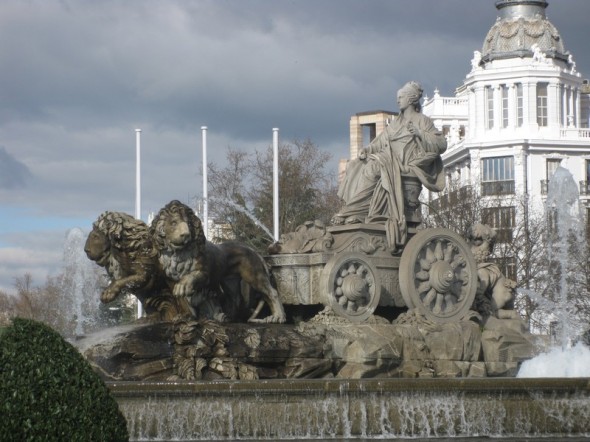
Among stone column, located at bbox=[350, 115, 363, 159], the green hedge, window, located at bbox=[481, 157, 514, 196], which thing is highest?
stone column, located at bbox=[350, 115, 363, 159]

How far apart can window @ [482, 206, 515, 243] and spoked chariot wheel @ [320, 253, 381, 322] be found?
3506 cm

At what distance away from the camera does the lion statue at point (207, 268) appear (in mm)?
20625

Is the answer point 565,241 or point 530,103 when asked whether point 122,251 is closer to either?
point 565,241

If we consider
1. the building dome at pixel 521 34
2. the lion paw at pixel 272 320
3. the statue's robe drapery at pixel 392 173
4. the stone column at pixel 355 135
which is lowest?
the lion paw at pixel 272 320

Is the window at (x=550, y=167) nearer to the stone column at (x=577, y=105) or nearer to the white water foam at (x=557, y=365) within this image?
the stone column at (x=577, y=105)

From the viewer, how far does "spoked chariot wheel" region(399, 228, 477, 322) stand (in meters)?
22.5

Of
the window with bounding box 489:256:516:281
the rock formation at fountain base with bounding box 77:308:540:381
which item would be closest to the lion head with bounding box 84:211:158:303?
the rock formation at fountain base with bounding box 77:308:540:381

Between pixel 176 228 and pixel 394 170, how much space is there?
4017 millimetres

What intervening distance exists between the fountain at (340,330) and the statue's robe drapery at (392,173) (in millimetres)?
23

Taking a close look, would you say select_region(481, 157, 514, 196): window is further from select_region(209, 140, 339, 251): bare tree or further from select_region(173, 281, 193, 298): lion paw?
select_region(173, 281, 193, 298): lion paw

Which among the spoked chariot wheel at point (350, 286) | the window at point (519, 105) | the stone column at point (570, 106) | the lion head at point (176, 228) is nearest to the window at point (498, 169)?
the window at point (519, 105)

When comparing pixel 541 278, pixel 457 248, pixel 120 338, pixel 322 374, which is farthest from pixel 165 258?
pixel 541 278

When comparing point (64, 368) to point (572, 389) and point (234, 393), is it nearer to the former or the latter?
point (234, 393)

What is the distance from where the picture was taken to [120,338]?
20156 mm
